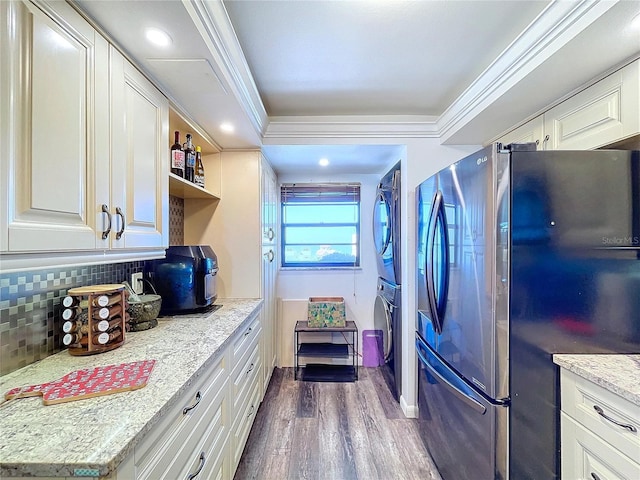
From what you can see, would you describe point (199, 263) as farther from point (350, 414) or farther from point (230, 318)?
point (350, 414)

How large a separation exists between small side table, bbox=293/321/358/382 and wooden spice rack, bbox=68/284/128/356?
6.04ft

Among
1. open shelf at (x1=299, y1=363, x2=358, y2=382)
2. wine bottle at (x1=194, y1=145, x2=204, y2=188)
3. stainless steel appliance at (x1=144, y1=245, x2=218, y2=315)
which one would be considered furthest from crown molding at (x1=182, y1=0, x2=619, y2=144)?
open shelf at (x1=299, y1=363, x2=358, y2=382)

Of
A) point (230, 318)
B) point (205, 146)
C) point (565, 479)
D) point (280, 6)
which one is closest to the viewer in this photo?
point (565, 479)

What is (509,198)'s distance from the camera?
1.10 metres

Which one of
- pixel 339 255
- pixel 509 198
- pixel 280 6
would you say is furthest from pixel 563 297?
pixel 339 255

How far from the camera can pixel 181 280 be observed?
1.69m

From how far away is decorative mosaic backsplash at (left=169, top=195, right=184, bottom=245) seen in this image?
2064 mm

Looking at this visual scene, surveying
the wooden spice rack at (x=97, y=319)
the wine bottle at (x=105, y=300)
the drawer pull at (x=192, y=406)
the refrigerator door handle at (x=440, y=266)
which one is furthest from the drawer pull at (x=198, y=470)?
the refrigerator door handle at (x=440, y=266)

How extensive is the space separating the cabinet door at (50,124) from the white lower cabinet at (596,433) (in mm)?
1848

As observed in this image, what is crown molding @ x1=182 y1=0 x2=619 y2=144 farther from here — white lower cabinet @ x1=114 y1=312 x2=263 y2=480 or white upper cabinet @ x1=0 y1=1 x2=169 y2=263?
white lower cabinet @ x1=114 y1=312 x2=263 y2=480

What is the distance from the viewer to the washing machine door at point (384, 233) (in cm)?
246

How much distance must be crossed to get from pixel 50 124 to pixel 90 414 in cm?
82

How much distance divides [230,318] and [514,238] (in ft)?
4.87

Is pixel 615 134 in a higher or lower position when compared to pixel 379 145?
lower
